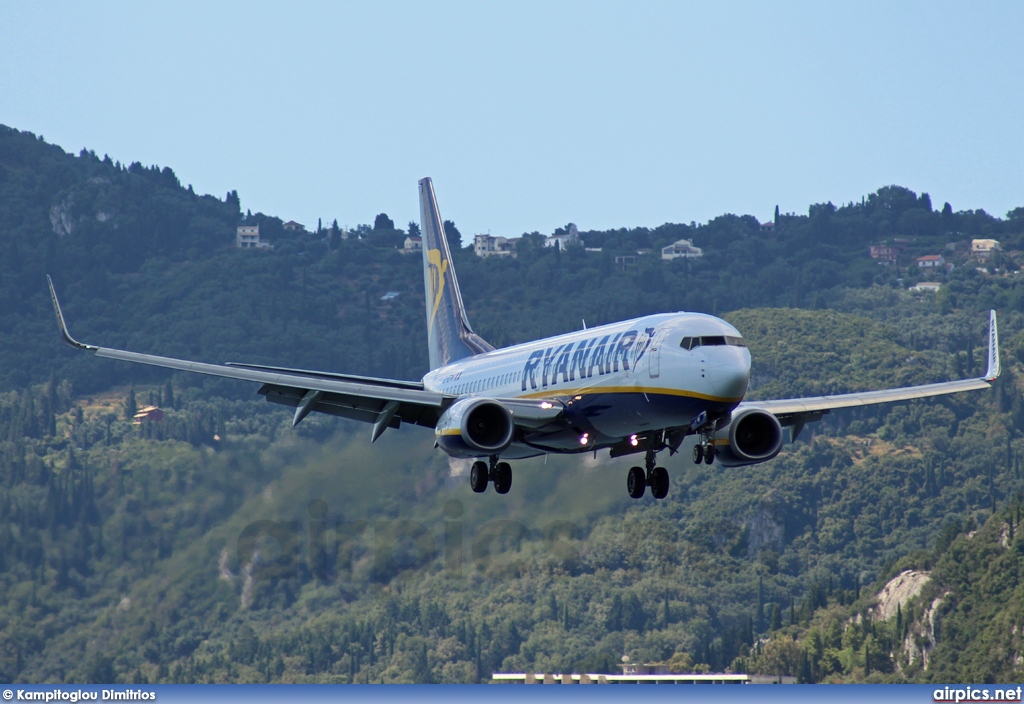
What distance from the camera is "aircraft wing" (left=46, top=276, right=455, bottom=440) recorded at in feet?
157

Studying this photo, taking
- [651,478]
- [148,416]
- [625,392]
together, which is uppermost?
[625,392]

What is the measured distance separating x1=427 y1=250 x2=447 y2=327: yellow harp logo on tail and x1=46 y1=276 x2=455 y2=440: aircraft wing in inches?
537

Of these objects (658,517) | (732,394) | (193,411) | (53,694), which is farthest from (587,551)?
(732,394)

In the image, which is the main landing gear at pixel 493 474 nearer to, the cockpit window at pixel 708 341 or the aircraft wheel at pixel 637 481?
the aircraft wheel at pixel 637 481

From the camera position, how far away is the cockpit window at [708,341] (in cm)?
4200

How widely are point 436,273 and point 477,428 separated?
72.4 feet

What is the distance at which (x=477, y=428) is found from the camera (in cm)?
4572

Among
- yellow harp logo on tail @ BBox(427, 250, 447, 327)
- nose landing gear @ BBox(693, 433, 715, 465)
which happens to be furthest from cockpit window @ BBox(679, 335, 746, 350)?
yellow harp logo on tail @ BBox(427, 250, 447, 327)

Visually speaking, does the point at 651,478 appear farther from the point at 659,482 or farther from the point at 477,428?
the point at 477,428

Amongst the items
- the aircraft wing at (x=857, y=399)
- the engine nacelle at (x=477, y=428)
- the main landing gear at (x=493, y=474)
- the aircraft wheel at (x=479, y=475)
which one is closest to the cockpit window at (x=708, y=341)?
the engine nacelle at (x=477, y=428)

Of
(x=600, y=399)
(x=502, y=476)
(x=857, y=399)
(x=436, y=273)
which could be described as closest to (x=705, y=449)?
(x=600, y=399)

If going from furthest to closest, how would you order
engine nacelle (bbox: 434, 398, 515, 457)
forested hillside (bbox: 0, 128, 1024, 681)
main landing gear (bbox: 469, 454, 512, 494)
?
forested hillside (bbox: 0, 128, 1024, 681) → main landing gear (bbox: 469, 454, 512, 494) → engine nacelle (bbox: 434, 398, 515, 457)

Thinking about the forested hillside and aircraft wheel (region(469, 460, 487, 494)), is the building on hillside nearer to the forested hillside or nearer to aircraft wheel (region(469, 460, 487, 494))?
the forested hillside

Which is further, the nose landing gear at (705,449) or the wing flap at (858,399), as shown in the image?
the wing flap at (858,399)
